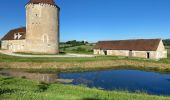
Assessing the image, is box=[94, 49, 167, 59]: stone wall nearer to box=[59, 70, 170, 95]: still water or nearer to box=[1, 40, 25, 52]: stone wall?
box=[1, 40, 25, 52]: stone wall

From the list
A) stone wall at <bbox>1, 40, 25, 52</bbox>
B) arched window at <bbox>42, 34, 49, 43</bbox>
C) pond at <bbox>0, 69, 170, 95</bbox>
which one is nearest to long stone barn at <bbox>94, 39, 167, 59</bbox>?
arched window at <bbox>42, 34, 49, 43</bbox>

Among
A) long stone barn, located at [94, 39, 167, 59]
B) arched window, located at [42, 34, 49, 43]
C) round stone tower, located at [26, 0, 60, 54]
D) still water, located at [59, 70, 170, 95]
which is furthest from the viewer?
long stone barn, located at [94, 39, 167, 59]

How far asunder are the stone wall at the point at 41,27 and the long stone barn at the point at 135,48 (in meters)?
16.2

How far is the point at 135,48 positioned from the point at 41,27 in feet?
62.9

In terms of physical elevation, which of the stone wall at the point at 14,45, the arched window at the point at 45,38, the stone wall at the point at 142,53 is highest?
the arched window at the point at 45,38

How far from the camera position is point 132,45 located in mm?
47875

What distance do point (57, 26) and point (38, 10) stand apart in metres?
4.24

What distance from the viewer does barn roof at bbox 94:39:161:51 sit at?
144 ft

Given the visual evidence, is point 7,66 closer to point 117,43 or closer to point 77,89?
point 77,89

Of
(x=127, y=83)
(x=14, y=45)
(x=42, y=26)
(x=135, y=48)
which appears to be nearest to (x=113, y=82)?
(x=127, y=83)

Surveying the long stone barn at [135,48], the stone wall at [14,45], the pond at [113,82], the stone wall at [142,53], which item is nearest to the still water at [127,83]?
the pond at [113,82]

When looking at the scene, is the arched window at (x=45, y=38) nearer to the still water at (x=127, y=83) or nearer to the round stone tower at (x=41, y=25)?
the round stone tower at (x=41, y=25)

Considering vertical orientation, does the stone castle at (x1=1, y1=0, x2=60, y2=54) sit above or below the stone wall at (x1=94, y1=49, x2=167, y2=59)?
above

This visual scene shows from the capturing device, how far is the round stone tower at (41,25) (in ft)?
124
